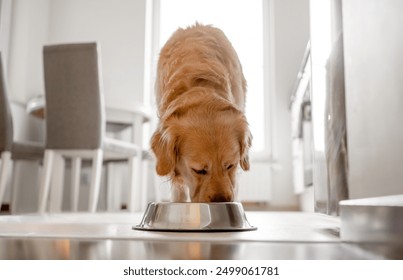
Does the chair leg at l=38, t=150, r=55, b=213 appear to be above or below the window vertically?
below

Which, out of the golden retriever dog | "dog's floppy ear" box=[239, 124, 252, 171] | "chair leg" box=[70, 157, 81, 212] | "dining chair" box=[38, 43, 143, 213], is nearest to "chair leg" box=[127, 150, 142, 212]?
"chair leg" box=[70, 157, 81, 212]

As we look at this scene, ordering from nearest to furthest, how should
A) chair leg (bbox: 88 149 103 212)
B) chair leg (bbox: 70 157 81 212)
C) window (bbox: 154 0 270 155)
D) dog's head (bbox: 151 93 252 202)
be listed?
1. dog's head (bbox: 151 93 252 202)
2. chair leg (bbox: 88 149 103 212)
3. chair leg (bbox: 70 157 81 212)
4. window (bbox: 154 0 270 155)

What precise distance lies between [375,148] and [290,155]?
4.18 meters

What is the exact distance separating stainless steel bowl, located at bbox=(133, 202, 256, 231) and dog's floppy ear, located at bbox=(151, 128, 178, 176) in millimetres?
437

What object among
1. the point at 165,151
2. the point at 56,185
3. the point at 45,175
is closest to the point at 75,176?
the point at 56,185

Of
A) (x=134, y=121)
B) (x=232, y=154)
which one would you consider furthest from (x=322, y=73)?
(x=134, y=121)

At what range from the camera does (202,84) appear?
6.52 ft

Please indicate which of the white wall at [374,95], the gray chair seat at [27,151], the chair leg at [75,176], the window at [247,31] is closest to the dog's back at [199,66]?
the white wall at [374,95]

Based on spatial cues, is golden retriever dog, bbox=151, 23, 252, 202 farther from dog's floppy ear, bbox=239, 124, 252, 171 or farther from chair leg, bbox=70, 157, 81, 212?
chair leg, bbox=70, 157, 81, 212

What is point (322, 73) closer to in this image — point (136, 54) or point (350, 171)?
point (350, 171)

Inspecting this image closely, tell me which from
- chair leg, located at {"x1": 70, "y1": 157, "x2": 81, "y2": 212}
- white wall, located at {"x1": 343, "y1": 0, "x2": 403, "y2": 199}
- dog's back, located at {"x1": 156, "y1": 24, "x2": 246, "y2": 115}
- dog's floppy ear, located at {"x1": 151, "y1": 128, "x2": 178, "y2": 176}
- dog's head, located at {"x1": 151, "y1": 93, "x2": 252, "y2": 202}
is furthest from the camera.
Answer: chair leg, located at {"x1": 70, "y1": 157, "x2": 81, "y2": 212}

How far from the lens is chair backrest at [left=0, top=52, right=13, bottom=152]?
3.10m

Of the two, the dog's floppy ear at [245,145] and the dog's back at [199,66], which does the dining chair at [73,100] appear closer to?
the dog's back at [199,66]

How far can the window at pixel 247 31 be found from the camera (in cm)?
433
